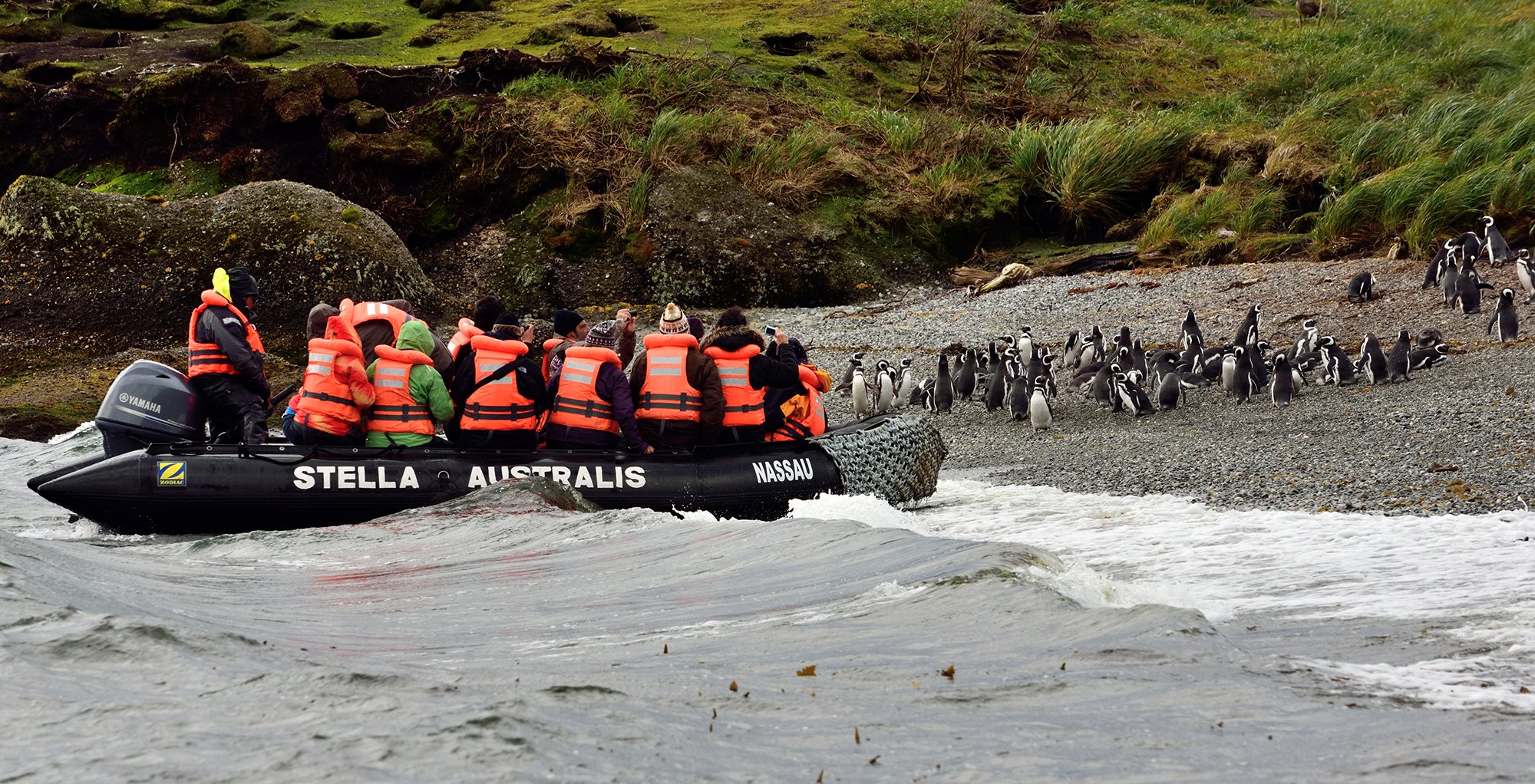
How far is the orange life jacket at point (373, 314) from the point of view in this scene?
7.24 metres

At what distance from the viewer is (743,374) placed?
7508 millimetres

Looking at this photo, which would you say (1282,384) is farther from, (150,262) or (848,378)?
(150,262)

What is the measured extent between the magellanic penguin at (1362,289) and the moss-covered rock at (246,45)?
18664 millimetres

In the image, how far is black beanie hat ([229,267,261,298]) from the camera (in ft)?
25.6

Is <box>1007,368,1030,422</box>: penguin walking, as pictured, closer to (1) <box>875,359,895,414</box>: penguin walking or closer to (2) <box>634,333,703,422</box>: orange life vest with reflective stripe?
(1) <box>875,359,895,414</box>: penguin walking

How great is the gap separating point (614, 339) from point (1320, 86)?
19.4 metres

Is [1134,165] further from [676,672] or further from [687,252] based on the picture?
[676,672]

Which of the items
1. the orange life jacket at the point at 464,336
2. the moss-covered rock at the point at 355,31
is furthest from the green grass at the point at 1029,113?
the orange life jacket at the point at 464,336

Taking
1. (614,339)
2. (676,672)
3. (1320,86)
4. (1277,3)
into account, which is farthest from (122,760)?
(1277,3)

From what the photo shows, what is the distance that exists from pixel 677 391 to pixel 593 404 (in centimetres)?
51

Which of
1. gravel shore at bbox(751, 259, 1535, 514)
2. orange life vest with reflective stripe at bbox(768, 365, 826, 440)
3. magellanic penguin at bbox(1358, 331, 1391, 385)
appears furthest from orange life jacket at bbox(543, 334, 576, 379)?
magellanic penguin at bbox(1358, 331, 1391, 385)

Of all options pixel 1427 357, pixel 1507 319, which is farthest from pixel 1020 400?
pixel 1507 319

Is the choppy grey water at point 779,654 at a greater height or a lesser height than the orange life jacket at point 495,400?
lesser

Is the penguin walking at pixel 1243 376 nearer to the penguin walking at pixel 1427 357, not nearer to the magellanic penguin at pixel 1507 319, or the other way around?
the penguin walking at pixel 1427 357
